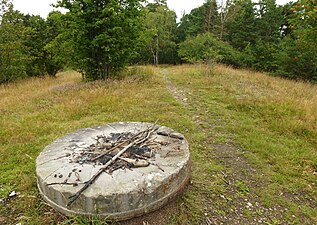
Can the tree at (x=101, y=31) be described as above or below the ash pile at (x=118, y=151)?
above

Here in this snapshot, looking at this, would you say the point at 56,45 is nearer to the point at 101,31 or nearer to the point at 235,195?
the point at 101,31

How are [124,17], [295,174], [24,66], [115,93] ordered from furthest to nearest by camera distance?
[24,66], [124,17], [115,93], [295,174]

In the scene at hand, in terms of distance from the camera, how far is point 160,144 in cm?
295

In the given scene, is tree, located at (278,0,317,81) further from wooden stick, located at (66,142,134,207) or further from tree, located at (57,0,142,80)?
wooden stick, located at (66,142,134,207)

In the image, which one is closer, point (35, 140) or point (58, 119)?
point (35, 140)

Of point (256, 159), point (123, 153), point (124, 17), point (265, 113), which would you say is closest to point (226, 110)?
point (265, 113)

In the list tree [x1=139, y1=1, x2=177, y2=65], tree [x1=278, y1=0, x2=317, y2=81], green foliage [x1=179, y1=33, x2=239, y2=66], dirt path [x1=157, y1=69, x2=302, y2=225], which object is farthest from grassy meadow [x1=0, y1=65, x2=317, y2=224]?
tree [x1=139, y1=1, x2=177, y2=65]

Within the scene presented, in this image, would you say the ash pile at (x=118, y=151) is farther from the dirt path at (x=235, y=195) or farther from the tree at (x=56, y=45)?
the tree at (x=56, y=45)

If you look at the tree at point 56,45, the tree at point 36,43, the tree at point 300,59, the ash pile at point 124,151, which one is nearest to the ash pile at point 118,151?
the ash pile at point 124,151

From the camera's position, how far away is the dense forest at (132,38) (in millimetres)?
7680

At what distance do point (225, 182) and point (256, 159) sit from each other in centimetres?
92

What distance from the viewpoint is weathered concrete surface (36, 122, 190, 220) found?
6.68 feet

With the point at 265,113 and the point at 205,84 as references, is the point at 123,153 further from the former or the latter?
the point at 205,84

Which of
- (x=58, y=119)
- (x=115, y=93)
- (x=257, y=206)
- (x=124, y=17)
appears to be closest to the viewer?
(x=257, y=206)
